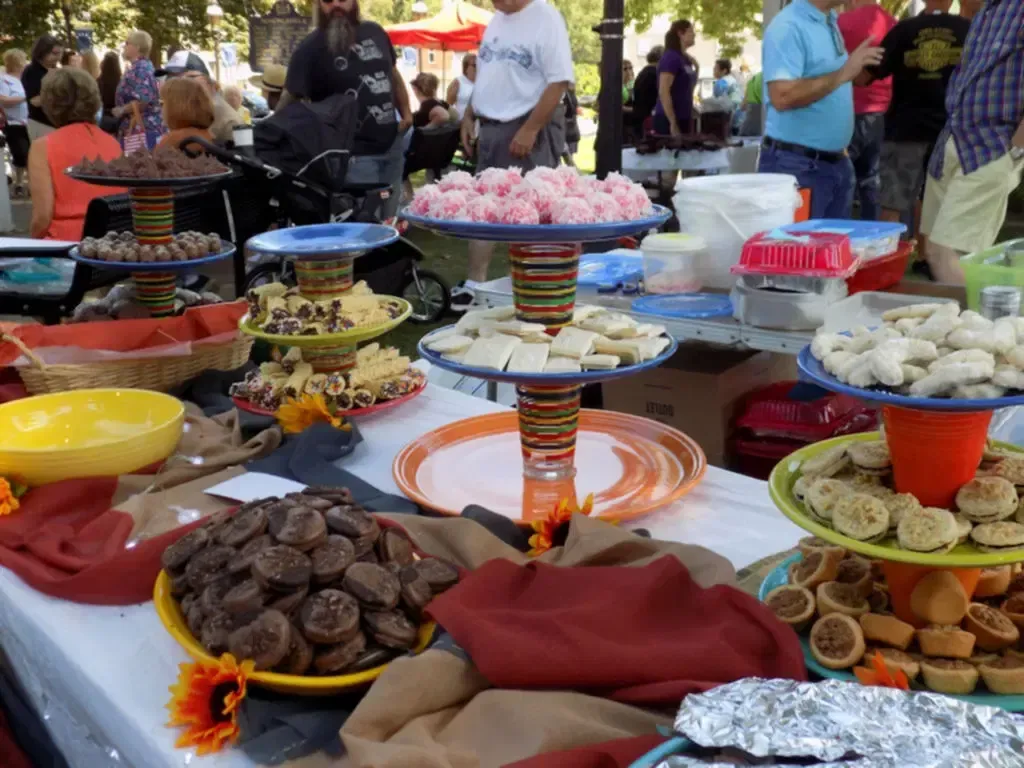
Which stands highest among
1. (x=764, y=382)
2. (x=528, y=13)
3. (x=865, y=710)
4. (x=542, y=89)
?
(x=528, y=13)

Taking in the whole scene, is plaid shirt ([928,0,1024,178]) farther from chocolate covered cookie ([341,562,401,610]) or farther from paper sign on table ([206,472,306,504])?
chocolate covered cookie ([341,562,401,610])

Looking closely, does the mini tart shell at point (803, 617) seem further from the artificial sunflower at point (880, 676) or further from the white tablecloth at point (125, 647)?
the white tablecloth at point (125, 647)

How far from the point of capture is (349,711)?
903 mm

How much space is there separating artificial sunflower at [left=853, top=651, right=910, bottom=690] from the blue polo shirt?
2692mm

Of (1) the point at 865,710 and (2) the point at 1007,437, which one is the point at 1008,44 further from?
(1) the point at 865,710

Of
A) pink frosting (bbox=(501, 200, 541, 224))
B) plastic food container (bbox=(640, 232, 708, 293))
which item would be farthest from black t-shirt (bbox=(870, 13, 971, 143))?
pink frosting (bbox=(501, 200, 541, 224))

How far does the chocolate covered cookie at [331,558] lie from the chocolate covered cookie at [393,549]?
0.17 ft

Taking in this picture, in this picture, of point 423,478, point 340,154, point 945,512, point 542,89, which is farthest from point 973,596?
point 340,154

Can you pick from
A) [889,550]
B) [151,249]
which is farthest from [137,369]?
[889,550]

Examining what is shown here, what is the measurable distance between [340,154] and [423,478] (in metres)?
3.42

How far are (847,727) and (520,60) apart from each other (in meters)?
3.54

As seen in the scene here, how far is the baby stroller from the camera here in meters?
4.45

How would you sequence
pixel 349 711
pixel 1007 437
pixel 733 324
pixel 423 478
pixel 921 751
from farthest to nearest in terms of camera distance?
pixel 733 324, pixel 1007 437, pixel 423 478, pixel 349 711, pixel 921 751

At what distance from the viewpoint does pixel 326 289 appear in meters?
1.79
